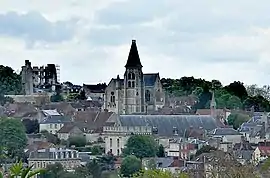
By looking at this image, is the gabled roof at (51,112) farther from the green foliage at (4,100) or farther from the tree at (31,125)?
the green foliage at (4,100)

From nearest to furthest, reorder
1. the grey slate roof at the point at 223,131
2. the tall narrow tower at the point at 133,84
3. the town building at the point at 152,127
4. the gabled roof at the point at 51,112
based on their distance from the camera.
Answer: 1. the town building at the point at 152,127
2. the grey slate roof at the point at 223,131
3. the gabled roof at the point at 51,112
4. the tall narrow tower at the point at 133,84

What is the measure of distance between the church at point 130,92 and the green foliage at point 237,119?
695 centimetres

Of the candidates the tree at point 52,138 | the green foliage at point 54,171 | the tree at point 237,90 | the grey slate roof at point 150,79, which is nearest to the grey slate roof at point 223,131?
the tree at point 52,138

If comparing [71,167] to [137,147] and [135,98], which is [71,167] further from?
[135,98]

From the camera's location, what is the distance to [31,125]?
7538 cm

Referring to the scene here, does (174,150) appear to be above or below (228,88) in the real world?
below

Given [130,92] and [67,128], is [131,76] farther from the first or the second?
[67,128]

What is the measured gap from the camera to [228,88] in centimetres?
9644

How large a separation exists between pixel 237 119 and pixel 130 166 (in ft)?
92.8

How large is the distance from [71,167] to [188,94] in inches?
1798

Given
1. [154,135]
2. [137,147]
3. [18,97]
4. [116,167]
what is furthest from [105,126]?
[18,97]

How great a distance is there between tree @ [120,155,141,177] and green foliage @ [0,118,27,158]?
7.88 meters

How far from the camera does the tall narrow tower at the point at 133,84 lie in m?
81.7

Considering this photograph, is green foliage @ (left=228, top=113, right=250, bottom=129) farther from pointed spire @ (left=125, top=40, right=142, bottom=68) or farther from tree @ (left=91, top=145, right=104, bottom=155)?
tree @ (left=91, top=145, right=104, bottom=155)
